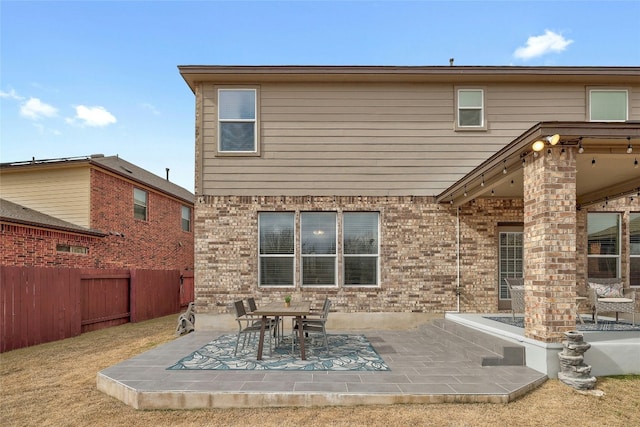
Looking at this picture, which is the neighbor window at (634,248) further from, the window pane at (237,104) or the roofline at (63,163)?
the roofline at (63,163)

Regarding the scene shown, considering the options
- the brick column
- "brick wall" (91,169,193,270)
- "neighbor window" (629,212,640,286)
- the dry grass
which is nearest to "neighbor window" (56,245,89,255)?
"brick wall" (91,169,193,270)

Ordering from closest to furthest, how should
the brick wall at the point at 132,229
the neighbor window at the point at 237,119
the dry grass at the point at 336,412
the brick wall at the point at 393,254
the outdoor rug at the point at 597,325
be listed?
the dry grass at the point at 336,412
the outdoor rug at the point at 597,325
the brick wall at the point at 393,254
the neighbor window at the point at 237,119
the brick wall at the point at 132,229

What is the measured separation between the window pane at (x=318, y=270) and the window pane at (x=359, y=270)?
0.34 metres

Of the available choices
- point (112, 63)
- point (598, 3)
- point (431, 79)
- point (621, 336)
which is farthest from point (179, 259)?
point (598, 3)

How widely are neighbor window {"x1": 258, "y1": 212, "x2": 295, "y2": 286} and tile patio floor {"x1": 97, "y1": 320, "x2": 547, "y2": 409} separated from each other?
10.3ft

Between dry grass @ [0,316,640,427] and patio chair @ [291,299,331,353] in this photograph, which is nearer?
dry grass @ [0,316,640,427]

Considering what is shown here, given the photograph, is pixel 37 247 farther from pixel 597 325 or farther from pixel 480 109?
pixel 597 325

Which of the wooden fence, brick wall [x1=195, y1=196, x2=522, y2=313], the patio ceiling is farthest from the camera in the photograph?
brick wall [x1=195, y1=196, x2=522, y2=313]

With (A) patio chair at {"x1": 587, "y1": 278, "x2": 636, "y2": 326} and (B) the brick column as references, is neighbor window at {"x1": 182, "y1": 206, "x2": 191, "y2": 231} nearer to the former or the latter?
(B) the brick column

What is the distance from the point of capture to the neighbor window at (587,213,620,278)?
29.1 feet

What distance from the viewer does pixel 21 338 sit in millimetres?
7496

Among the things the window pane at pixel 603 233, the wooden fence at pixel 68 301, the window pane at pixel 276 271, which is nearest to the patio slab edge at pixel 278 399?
the window pane at pixel 276 271

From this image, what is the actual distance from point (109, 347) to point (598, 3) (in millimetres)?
15224

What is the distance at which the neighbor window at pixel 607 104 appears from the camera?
8766 millimetres
